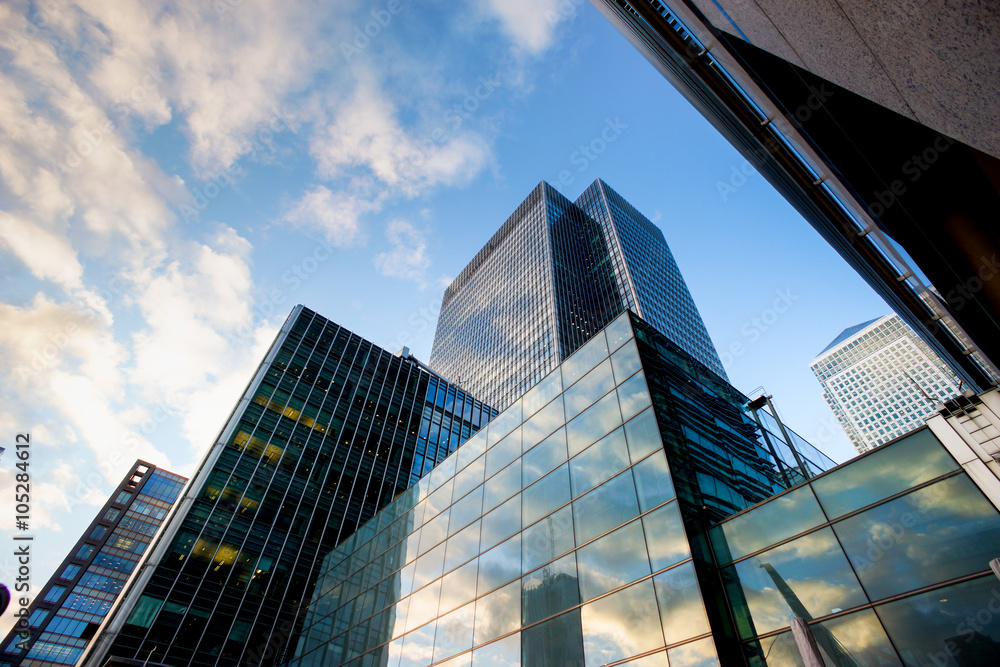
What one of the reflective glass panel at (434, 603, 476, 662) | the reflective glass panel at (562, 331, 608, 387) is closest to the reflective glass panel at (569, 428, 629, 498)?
the reflective glass panel at (562, 331, 608, 387)

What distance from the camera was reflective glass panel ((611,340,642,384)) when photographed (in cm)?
1521

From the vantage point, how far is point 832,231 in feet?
39.7

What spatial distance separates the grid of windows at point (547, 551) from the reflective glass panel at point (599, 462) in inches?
1.8

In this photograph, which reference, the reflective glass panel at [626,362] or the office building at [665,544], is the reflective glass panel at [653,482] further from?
the reflective glass panel at [626,362]

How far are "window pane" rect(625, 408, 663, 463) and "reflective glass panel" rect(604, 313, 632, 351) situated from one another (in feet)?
10.7

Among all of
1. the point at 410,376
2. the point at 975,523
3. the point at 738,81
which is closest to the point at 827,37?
the point at 738,81

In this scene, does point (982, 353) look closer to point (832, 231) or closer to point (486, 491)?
point (832, 231)

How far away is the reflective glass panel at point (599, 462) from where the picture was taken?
45.6 feet

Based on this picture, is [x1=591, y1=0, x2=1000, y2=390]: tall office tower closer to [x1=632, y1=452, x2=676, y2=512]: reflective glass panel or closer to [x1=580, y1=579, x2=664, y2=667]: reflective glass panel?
[x1=632, y1=452, x2=676, y2=512]: reflective glass panel

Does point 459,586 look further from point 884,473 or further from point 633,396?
point 884,473

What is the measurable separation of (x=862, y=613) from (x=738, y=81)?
35.5 feet

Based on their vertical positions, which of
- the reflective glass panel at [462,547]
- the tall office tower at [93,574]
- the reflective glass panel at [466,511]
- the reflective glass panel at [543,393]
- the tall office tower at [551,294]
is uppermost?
the tall office tower at [551,294]

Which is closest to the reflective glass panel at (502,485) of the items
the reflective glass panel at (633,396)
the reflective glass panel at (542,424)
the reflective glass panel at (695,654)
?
the reflective glass panel at (542,424)

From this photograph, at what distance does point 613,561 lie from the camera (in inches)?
488
